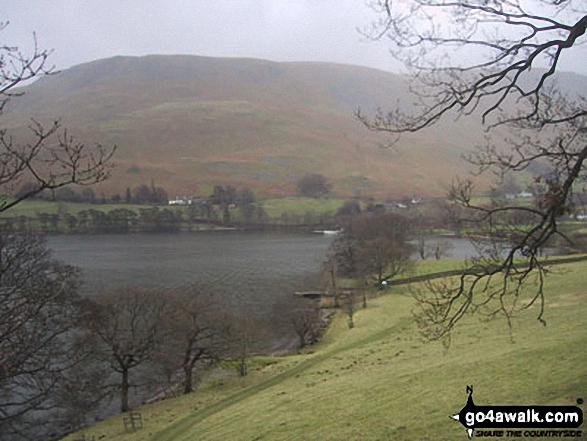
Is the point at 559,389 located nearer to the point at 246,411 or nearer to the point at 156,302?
the point at 246,411

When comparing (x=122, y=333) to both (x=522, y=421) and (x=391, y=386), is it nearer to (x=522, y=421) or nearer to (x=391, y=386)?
(x=391, y=386)

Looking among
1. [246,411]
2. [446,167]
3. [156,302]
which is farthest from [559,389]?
[446,167]

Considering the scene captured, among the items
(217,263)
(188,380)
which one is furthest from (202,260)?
(188,380)

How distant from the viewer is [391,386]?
1393 cm

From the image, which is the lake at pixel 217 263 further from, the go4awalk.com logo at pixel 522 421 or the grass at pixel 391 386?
the go4awalk.com logo at pixel 522 421

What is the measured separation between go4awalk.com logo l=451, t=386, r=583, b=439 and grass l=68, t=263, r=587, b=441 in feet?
1.10

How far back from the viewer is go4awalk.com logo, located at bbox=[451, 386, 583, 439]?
734cm

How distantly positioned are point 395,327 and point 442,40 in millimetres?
24399

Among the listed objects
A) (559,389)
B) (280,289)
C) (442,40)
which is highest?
(442,40)

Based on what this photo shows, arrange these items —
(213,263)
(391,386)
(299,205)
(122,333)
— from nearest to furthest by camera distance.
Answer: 1. (391,386)
2. (122,333)
3. (213,263)
4. (299,205)

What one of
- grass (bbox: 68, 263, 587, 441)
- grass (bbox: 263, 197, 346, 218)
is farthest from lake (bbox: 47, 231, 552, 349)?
grass (bbox: 263, 197, 346, 218)

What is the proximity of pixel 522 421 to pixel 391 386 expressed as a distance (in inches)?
230

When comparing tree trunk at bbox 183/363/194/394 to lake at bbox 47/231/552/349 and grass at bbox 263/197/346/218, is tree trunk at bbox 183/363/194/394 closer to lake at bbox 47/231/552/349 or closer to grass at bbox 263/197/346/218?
lake at bbox 47/231/552/349

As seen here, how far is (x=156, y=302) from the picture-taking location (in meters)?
26.7
